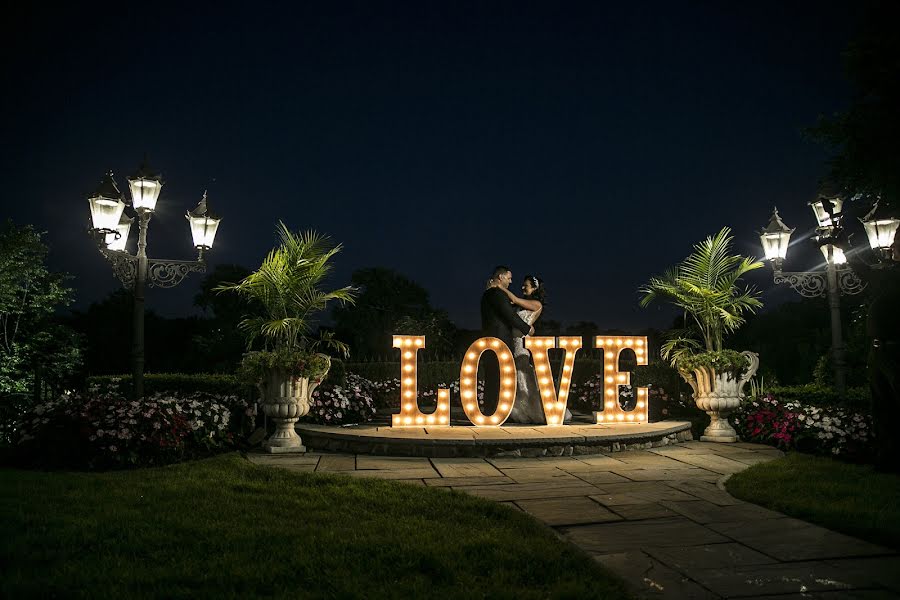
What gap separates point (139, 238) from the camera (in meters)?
8.73

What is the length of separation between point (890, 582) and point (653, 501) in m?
2.09

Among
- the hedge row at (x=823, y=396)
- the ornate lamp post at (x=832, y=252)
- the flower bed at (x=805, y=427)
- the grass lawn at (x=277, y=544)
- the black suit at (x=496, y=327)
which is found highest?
the ornate lamp post at (x=832, y=252)

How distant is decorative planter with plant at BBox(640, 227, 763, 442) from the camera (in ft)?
29.2

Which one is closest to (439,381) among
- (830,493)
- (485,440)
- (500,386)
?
(500,386)

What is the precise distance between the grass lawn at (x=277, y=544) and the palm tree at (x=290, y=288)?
8.23 feet

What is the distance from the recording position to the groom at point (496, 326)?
920 cm

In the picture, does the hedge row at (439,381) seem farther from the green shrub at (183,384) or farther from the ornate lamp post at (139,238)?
the ornate lamp post at (139,238)

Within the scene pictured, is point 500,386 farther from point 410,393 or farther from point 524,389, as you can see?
point 410,393

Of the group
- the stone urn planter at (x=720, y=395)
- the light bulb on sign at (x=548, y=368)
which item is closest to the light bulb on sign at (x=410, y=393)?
the light bulb on sign at (x=548, y=368)

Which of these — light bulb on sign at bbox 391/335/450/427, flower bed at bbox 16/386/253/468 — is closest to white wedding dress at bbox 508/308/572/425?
light bulb on sign at bbox 391/335/450/427

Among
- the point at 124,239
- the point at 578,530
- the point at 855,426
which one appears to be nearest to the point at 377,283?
the point at 124,239

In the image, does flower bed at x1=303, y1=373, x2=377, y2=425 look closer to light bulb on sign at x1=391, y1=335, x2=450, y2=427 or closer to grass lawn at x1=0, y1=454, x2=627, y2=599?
light bulb on sign at x1=391, y1=335, x2=450, y2=427

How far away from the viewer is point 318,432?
8.31 metres

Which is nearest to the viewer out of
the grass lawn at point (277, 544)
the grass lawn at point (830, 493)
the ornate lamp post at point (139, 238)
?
the grass lawn at point (277, 544)
